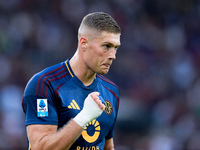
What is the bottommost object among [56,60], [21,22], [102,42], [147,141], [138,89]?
[147,141]

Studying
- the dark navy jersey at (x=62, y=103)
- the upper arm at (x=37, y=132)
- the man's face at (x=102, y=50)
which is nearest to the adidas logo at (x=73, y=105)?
A: the dark navy jersey at (x=62, y=103)

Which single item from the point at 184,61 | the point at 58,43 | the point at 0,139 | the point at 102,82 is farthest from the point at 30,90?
the point at 184,61

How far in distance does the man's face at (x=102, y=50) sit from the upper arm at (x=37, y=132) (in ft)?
2.45

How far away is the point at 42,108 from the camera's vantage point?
3.71 m

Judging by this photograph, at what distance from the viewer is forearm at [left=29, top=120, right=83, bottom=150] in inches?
138

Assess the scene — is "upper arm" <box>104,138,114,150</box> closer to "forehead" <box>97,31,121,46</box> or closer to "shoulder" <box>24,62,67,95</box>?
"shoulder" <box>24,62,67,95</box>

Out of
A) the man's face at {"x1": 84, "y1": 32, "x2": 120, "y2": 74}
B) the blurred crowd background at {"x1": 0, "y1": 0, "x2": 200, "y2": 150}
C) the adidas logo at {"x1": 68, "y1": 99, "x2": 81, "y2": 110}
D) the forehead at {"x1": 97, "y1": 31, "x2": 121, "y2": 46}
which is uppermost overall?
the forehead at {"x1": 97, "y1": 31, "x2": 121, "y2": 46}

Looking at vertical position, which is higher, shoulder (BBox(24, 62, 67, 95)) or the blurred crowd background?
shoulder (BBox(24, 62, 67, 95))

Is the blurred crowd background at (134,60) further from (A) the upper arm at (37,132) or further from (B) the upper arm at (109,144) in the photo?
(A) the upper arm at (37,132)

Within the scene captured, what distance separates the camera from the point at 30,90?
3.76 m

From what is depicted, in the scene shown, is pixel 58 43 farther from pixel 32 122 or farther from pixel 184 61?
pixel 32 122

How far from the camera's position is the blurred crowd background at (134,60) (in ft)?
36.7

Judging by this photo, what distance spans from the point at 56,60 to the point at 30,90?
8670mm

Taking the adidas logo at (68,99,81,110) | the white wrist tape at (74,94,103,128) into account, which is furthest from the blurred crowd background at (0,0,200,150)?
the white wrist tape at (74,94,103,128)
